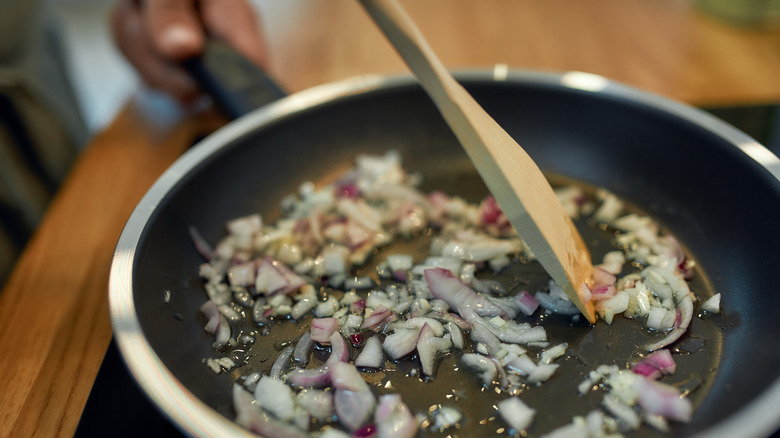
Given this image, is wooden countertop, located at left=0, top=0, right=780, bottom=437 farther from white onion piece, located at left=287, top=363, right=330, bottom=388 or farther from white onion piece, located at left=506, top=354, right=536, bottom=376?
white onion piece, located at left=506, top=354, right=536, bottom=376

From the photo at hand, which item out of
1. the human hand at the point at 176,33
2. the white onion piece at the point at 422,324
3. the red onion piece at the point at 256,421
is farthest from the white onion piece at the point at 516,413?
the human hand at the point at 176,33

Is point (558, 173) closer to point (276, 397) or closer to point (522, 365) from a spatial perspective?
point (522, 365)

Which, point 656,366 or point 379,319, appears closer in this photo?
point 656,366

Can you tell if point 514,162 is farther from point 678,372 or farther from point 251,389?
point 251,389

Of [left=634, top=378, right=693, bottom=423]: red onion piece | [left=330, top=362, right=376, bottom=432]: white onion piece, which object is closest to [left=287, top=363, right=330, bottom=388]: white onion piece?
[left=330, top=362, right=376, bottom=432]: white onion piece

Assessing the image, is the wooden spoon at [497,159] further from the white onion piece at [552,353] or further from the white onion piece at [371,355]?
the white onion piece at [371,355]

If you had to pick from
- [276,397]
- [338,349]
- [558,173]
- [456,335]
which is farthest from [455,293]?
[558,173]
